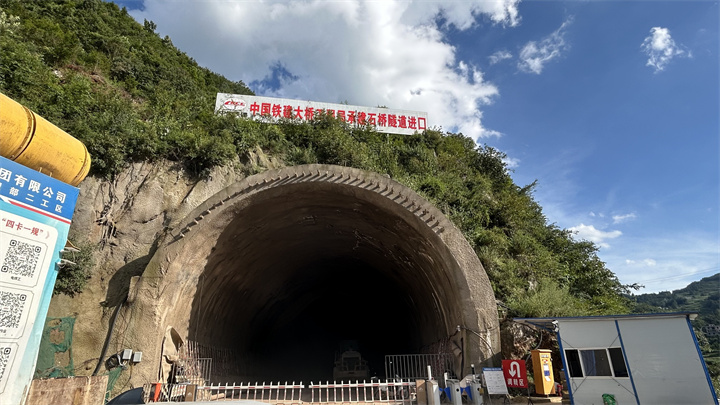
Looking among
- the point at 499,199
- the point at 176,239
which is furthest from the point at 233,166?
the point at 499,199

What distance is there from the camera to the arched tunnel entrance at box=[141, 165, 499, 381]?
33.7ft

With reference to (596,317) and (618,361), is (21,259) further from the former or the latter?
(618,361)

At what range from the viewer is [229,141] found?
16.0 meters

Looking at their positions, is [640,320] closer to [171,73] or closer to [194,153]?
[194,153]

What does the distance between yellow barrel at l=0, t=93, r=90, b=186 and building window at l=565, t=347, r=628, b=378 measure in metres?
13.2

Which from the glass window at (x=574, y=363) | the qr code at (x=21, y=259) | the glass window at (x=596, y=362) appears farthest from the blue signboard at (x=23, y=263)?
the glass window at (x=596, y=362)

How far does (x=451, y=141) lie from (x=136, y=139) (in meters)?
18.2

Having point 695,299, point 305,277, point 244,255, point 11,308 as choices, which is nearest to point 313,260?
point 305,277

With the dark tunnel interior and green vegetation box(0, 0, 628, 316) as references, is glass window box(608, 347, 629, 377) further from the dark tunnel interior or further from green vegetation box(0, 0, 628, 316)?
the dark tunnel interior

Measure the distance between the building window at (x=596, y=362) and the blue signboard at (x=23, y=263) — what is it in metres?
11.6

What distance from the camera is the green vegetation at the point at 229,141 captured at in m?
13.5

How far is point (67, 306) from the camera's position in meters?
10.6

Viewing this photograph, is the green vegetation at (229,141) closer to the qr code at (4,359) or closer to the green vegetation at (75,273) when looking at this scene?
the green vegetation at (75,273)

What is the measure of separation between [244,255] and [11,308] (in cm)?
634
